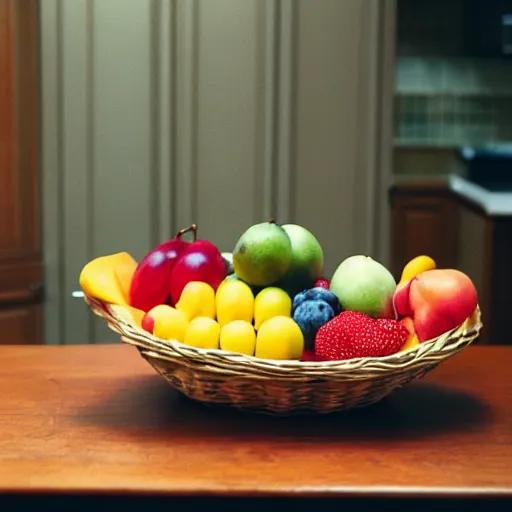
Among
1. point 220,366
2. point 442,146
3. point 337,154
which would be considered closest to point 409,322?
point 220,366

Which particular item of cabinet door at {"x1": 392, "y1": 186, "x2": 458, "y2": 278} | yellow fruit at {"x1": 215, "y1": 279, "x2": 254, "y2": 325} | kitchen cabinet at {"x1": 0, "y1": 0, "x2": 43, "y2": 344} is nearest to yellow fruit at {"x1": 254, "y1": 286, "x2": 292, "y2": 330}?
yellow fruit at {"x1": 215, "y1": 279, "x2": 254, "y2": 325}

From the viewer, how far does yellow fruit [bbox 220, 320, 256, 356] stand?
3.61 ft

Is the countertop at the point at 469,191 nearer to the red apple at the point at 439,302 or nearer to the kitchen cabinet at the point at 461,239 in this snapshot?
the kitchen cabinet at the point at 461,239

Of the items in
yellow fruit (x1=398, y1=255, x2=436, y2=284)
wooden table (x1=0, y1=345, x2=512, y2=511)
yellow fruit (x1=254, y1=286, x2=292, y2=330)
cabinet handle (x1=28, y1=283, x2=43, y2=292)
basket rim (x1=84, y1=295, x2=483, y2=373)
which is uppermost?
yellow fruit (x1=398, y1=255, x2=436, y2=284)

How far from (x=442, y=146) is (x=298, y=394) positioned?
146 inches

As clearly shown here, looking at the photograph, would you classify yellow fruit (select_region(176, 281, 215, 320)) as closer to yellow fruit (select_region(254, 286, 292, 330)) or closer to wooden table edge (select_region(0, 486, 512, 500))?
yellow fruit (select_region(254, 286, 292, 330))

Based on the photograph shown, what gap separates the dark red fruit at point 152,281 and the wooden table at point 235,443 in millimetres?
120

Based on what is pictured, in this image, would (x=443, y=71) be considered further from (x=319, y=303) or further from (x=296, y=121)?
(x=319, y=303)

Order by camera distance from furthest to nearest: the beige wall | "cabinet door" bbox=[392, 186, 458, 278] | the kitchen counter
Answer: "cabinet door" bbox=[392, 186, 458, 278]
the kitchen counter
the beige wall

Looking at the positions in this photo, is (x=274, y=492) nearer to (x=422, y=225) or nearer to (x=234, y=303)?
(x=234, y=303)

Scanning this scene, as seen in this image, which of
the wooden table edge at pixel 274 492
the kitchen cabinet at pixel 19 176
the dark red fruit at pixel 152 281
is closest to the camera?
the wooden table edge at pixel 274 492

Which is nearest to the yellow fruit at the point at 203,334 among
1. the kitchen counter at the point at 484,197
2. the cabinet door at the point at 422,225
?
the kitchen counter at the point at 484,197

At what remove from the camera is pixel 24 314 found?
288 cm

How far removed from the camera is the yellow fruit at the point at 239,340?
110 cm
